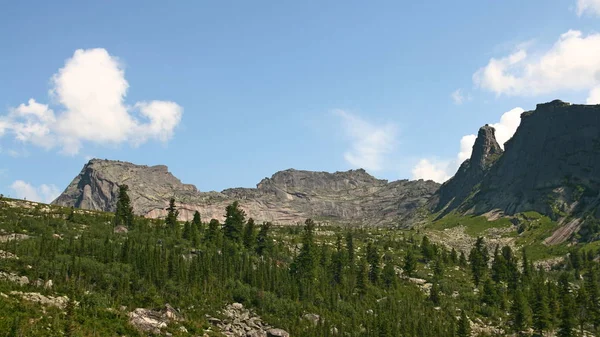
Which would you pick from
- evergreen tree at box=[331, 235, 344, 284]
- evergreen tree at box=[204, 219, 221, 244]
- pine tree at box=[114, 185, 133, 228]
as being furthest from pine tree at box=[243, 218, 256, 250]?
pine tree at box=[114, 185, 133, 228]

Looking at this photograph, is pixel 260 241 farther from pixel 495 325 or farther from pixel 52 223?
pixel 495 325

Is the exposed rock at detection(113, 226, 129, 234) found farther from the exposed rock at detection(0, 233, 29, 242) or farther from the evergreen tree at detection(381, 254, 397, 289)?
the evergreen tree at detection(381, 254, 397, 289)

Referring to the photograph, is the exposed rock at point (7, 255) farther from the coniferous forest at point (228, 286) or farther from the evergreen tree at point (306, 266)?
the evergreen tree at point (306, 266)

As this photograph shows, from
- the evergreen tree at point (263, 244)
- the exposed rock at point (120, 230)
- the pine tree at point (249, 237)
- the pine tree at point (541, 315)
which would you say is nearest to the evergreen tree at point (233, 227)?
the pine tree at point (249, 237)

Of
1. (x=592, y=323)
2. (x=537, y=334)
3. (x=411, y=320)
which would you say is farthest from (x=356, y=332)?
(x=592, y=323)

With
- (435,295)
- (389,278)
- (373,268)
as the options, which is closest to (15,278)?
(373,268)

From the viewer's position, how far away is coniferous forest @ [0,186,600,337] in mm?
99438

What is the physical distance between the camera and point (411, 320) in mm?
137500

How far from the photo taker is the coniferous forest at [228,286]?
99.4 metres

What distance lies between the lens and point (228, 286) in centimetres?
13512

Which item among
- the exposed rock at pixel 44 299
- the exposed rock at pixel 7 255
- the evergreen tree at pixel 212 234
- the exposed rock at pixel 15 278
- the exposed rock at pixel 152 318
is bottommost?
the exposed rock at pixel 152 318

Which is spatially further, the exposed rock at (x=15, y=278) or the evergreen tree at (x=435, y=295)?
the evergreen tree at (x=435, y=295)

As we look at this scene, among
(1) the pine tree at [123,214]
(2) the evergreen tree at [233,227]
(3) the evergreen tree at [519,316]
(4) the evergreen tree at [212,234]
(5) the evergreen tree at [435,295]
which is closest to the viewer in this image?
(3) the evergreen tree at [519,316]

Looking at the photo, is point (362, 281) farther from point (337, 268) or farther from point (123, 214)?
point (123, 214)
